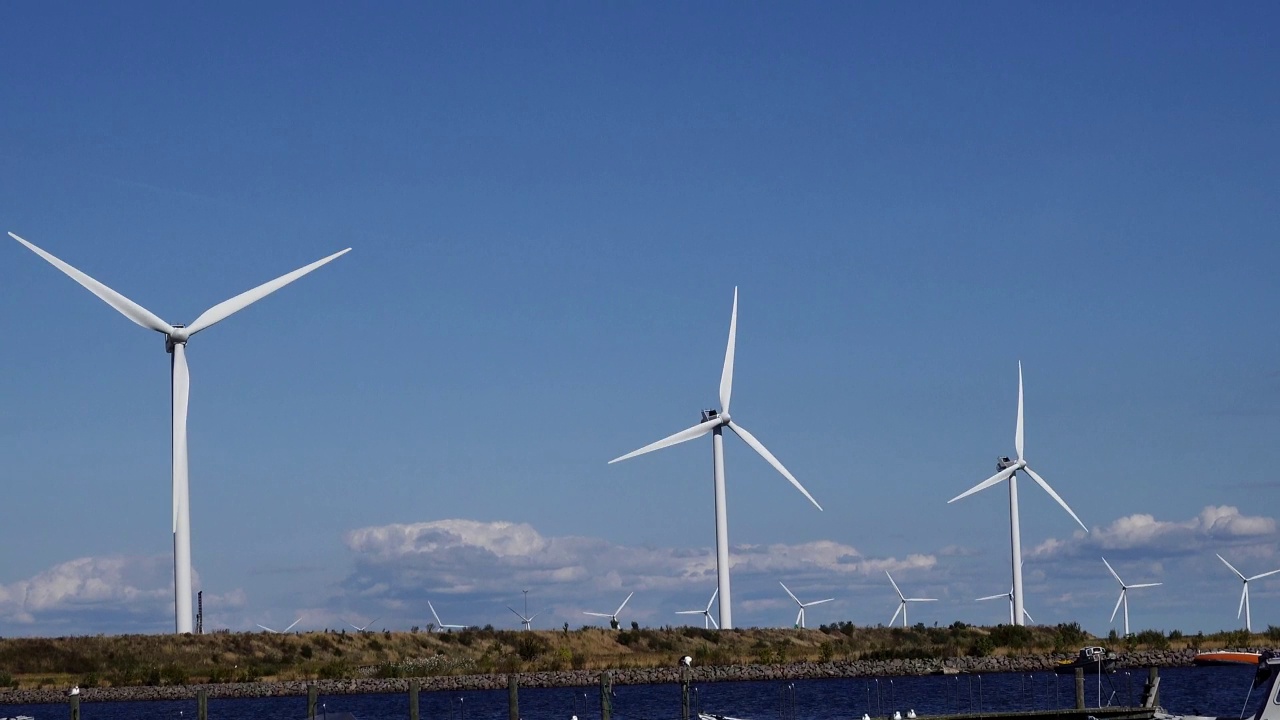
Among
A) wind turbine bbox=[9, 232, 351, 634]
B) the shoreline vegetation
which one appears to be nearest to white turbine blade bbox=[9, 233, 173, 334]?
wind turbine bbox=[9, 232, 351, 634]

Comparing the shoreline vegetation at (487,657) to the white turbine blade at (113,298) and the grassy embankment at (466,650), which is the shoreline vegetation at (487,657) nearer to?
the grassy embankment at (466,650)

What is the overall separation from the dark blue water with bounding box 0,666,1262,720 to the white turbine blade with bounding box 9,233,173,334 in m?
24.5

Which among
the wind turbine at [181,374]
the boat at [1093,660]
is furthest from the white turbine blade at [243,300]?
the boat at [1093,660]

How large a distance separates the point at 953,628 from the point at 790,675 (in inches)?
1616

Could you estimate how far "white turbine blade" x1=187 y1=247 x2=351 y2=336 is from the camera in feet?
381

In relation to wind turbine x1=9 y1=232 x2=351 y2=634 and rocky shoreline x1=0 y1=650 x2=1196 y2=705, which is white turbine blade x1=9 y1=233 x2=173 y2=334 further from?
rocky shoreline x1=0 y1=650 x2=1196 y2=705

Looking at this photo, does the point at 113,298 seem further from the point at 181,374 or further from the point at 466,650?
the point at 466,650

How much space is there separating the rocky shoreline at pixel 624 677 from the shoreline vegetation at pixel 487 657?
0.12m

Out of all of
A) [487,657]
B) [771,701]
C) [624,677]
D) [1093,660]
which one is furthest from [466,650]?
[1093,660]

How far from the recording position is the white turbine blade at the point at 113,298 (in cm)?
10738

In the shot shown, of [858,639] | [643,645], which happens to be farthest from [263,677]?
[858,639]

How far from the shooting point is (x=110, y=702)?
4385 inches

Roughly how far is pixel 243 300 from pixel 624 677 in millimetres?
35630

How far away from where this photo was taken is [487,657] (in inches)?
5251
